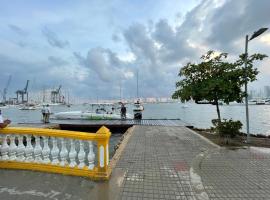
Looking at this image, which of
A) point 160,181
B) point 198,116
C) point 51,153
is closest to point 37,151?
point 51,153

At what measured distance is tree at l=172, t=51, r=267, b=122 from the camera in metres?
14.6

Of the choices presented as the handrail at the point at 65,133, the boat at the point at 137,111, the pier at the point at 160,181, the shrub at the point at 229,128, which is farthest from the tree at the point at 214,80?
the boat at the point at 137,111

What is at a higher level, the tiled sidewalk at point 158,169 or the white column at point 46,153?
the white column at point 46,153

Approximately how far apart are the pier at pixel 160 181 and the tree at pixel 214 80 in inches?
218

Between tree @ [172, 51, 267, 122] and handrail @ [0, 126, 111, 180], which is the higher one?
tree @ [172, 51, 267, 122]

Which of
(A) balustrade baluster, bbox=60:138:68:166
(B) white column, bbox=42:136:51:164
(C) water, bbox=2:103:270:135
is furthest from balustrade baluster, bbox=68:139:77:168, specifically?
(C) water, bbox=2:103:270:135

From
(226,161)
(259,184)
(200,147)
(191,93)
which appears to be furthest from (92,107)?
(259,184)

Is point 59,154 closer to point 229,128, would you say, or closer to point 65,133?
point 65,133

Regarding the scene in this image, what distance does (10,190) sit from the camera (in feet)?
18.4

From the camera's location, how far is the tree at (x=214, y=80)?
48.0ft

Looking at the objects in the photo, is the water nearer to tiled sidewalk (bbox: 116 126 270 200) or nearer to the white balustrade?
tiled sidewalk (bbox: 116 126 270 200)

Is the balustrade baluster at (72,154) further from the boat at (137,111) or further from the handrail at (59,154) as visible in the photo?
the boat at (137,111)

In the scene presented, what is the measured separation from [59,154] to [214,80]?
1027 centimetres

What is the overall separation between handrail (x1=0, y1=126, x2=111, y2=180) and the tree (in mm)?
9570
